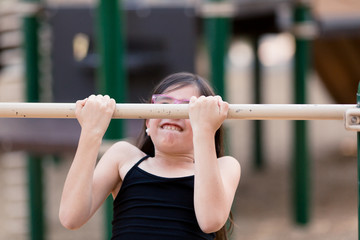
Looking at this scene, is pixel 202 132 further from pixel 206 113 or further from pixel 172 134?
pixel 172 134

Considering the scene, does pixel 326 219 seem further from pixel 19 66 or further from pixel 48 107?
pixel 48 107

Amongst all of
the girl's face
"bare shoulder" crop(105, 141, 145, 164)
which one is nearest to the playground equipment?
the girl's face

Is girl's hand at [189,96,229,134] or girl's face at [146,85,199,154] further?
girl's face at [146,85,199,154]

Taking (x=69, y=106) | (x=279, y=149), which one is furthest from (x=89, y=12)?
(x=279, y=149)

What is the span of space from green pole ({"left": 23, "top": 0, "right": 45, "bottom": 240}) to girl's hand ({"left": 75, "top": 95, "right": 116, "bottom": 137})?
2.87 meters

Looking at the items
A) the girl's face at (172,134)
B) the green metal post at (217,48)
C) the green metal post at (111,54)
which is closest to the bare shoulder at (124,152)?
the girl's face at (172,134)

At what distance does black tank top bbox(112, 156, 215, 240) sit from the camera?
1773 millimetres

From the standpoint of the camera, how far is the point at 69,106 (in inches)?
67.8

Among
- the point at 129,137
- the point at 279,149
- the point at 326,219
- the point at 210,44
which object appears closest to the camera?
the point at 129,137

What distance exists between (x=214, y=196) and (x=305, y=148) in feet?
11.4

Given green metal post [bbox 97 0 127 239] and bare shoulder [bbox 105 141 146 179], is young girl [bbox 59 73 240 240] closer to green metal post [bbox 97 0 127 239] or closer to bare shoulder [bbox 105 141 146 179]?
bare shoulder [bbox 105 141 146 179]

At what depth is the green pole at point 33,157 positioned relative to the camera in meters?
4.49

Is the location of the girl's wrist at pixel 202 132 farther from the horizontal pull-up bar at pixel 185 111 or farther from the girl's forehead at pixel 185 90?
the girl's forehead at pixel 185 90

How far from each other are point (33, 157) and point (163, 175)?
2819 millimetres
